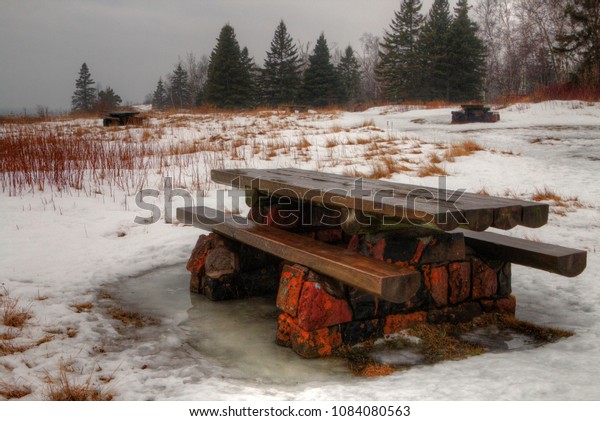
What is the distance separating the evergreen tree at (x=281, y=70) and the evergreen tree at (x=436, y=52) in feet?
31.3

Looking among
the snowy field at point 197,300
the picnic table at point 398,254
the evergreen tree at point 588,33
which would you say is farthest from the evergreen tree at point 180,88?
the picnic table at point 398,254

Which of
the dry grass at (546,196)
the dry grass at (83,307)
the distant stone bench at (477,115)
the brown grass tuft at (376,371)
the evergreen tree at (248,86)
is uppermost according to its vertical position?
the evergreen tree at (248,86)

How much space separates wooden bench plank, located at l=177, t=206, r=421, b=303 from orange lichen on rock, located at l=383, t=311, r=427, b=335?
1.67 feet

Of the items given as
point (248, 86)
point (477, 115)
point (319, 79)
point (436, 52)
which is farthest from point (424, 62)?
point (477, 115)

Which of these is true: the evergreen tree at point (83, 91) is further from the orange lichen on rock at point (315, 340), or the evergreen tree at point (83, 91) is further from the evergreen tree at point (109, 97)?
the orange lichen on rock at point (315, 340)

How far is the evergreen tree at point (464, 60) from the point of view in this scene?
33844 millimetres

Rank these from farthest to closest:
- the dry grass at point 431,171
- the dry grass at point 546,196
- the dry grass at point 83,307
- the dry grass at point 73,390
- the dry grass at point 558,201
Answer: the dry grass at point 431,171 → the dry grass at point 546,196 → the dry grass at point 558,201 → the dry grass at point 83,307 → the dry grass at point 73,390

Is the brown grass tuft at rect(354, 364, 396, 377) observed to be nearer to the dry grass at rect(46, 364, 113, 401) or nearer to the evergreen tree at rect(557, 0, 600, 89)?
the dry grass at rect(46, 364, 113, 401)

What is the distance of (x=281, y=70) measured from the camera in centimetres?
3847

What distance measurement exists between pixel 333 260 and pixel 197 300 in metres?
1.56

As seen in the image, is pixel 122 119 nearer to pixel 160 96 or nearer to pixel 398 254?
pixel 398 254

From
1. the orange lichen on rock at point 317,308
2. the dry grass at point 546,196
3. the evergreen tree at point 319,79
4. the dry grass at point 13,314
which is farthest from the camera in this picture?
the evergreen tree at point 319,79
